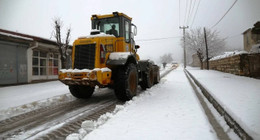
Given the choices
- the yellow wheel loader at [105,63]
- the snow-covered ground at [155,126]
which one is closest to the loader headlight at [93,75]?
the yellow wheel loader at [105,63]

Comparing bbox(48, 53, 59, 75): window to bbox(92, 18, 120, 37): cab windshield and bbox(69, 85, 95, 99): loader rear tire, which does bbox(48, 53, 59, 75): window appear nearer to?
bbox(69, 85, 95, 99): loader rear tire

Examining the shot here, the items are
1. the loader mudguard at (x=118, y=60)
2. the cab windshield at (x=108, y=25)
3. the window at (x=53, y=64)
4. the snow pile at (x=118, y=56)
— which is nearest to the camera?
the loader mudguard at (x=118, y=60)

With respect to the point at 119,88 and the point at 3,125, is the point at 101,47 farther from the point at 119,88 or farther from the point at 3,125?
the point at 3,125

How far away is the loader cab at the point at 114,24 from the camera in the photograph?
656 cm

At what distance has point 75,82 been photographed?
17.7ft

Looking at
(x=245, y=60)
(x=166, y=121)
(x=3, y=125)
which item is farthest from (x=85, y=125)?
(x=245, y=60)

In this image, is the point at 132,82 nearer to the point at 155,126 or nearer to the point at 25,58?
the point at 155,126

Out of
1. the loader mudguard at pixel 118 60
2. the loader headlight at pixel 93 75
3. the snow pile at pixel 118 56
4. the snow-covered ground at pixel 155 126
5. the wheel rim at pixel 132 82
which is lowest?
Answer: the snow-covered ground at pixel 155 126

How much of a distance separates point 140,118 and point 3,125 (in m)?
3.12

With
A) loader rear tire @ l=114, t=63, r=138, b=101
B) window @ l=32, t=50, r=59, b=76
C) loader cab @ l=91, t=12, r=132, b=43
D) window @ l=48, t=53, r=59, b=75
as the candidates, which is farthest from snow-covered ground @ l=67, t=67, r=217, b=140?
window @ l=48, t=53, r=59, b=75

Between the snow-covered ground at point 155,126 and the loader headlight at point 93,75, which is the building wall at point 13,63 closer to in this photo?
the loader headlight at point 93,75

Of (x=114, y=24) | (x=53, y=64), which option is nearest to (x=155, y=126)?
(x=114, y=24)

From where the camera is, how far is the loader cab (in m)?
6.56

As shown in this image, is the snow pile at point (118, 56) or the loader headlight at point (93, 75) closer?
the loader headlight at point (93, 75)
